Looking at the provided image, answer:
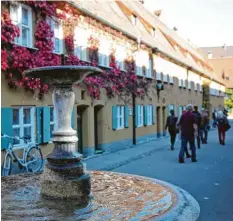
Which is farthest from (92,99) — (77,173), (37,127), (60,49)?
(77,173)

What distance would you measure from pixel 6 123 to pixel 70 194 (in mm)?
5428

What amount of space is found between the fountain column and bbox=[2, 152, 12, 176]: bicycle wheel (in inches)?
161

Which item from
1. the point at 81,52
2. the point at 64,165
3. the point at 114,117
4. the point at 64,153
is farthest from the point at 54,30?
Answer: the point at 64,165

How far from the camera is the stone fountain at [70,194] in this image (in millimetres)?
4539

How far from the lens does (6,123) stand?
33.4 feet

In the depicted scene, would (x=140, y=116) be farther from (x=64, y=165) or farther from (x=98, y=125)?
(x=64, y=165)

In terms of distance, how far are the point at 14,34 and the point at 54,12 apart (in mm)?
2622

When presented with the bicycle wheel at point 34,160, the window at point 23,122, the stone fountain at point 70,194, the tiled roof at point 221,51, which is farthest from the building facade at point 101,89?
the tiled roof at point 221,51

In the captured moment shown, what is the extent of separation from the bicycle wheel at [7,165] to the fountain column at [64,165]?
4081 millimetres

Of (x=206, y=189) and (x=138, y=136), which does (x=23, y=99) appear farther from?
(x=138, y=136)

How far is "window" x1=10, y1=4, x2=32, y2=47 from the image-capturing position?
35.4 feet

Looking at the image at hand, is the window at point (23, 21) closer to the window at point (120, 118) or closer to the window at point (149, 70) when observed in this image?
the window at point (120, 118)

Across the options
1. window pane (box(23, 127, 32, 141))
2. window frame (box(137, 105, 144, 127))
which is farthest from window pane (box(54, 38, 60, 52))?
window frame (box(137, 105, 144, 127))

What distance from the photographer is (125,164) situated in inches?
490
